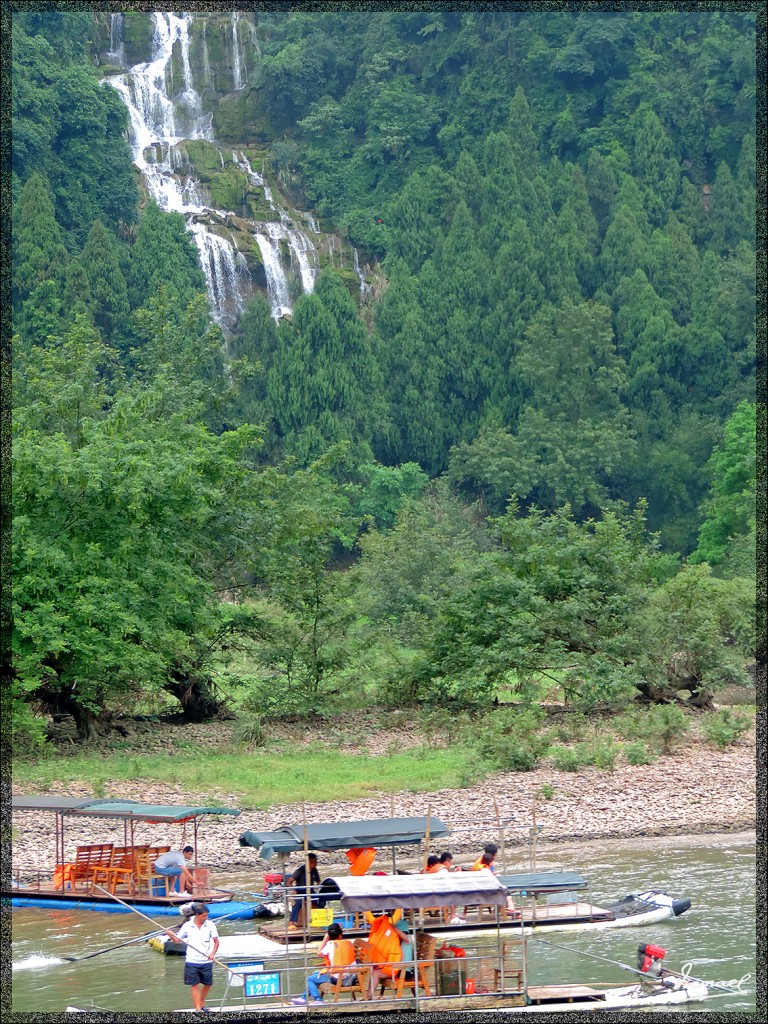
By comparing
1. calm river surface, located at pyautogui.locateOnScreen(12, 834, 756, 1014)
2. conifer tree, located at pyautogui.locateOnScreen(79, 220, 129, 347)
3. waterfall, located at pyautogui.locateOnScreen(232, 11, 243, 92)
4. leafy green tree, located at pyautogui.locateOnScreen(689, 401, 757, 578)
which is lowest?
calm river surface, located at pyautogui.locateOnScreen(12, 834, 756, 1014)

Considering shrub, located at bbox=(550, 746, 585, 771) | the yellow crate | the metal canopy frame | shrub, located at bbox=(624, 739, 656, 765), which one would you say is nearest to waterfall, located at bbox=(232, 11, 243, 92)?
shrub, located at bbox=(550, 746, 585, 771)

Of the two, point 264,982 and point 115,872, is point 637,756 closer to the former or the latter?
point 115,872

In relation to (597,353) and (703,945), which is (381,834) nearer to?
(703,945)

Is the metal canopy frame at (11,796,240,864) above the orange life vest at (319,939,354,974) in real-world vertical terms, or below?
above

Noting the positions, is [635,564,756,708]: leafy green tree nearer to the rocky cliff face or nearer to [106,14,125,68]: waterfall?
the rocky cliff face

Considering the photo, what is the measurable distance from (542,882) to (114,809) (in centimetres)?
630

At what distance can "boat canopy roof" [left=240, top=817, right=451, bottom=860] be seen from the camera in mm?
18875

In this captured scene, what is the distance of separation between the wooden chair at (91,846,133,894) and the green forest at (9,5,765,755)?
11942 millimetres

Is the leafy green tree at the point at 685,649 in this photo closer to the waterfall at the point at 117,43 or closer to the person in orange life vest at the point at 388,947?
the person in orange life vest at the point at 388,947

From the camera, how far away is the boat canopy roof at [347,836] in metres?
18.9

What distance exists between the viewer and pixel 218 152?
86.4 m

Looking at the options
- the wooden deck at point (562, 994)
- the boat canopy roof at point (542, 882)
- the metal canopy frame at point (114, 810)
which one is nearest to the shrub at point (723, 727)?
the boat canopy roof at point (542, 882)

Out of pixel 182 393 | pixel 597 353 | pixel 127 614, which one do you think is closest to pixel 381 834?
pixel 127 614

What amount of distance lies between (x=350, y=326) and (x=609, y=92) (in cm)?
2314
